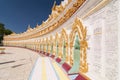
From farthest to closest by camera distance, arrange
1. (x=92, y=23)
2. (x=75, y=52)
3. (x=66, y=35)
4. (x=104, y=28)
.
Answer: (x=66, y=35)
(x=75, y=52)
(x=92, y=23)
(x=104, y=28)

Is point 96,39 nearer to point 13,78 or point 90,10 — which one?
point 90,10

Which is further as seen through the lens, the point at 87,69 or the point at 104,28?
the point at 87,69

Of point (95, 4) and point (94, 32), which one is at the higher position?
point (95, 4)

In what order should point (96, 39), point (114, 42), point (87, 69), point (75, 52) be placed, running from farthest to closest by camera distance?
point (75, 52) < point (87, 69) < point (96, 39) < point (114, 42)

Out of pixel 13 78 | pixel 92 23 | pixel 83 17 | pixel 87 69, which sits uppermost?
pixel 83 17

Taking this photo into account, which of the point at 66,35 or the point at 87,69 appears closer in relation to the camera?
the point at 87,69

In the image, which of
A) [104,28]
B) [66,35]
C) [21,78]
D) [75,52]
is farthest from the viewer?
[66,35]

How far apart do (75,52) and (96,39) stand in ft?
11.5

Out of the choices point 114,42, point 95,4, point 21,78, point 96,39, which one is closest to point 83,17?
point 95,4

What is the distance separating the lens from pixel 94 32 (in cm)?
622

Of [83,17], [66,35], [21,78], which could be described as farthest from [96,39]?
[66,35]

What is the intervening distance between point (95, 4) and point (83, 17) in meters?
1.54

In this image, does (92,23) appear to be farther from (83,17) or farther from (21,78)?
(21,78)

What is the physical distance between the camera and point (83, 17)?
7.77 meters
